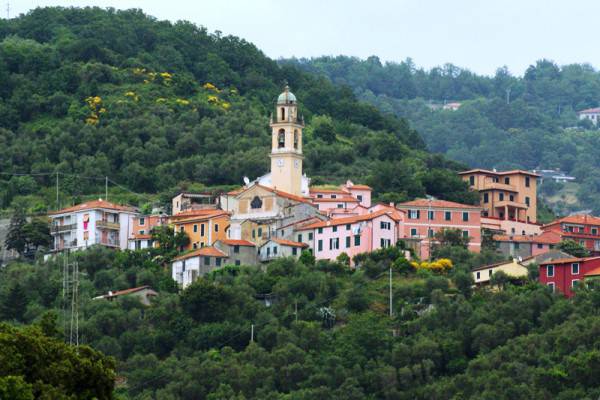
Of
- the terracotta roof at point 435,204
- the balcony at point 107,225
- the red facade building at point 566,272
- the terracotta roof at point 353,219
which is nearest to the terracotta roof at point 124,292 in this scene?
the terracotta roof at point 353,219

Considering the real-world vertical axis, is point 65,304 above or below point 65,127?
below

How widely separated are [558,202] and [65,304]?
84248 millimetres

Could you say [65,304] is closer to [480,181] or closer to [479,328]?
[479,328]

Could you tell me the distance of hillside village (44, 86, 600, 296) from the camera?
284 ft

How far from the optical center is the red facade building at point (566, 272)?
267 ft

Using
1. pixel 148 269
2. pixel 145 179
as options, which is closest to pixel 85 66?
pixel 145 179

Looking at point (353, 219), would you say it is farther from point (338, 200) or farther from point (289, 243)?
Result: point (338, 200)

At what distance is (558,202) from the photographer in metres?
163

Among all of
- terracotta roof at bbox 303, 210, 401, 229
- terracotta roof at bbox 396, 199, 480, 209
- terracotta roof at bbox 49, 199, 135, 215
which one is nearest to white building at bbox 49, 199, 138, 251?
terracotta roof at bbox 49, 199, 135, 215

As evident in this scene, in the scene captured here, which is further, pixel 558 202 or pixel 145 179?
pixel 558 202

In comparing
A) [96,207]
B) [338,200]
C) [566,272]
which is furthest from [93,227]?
[566,272]

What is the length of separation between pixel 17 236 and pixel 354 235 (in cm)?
1732

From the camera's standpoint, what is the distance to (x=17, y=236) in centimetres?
9419

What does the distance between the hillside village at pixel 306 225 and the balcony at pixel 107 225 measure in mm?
47
